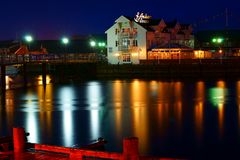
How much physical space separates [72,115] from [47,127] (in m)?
5.21

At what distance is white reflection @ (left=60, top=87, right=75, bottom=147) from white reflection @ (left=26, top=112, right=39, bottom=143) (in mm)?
1557

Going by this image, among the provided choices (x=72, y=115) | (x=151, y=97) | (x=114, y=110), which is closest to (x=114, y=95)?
(x=151, y=97)

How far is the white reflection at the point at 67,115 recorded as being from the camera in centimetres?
2183

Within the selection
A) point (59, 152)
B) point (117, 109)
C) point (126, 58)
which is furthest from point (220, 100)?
point (126, 58)

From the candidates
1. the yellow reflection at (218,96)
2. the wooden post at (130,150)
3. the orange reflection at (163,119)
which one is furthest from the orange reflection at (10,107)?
the wooden post at (130,150)

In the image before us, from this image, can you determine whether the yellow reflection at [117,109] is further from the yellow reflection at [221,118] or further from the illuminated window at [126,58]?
the illuminated window at [126,58]

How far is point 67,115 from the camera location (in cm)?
3061

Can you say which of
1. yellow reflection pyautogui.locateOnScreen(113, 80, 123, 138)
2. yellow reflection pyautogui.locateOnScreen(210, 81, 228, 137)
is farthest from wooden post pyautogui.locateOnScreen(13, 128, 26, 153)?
yellow reflection pyautogui.locateOnScreen(210, 81, 228, 137)

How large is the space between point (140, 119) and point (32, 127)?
6933mm

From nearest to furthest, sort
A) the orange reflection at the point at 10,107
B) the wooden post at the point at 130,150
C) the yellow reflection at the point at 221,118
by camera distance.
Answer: the wooden post at the point at 130,150, the yellow reflection at the point at 221,118, the orange reflection at the point at 10,107

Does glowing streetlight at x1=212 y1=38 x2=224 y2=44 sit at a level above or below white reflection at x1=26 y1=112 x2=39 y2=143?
above

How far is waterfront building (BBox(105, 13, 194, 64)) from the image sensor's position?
72.9m

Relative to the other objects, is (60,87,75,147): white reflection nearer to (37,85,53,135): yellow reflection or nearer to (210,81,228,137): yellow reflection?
(37,85,53,135): yellow reflection

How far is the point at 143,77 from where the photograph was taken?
228 ft
